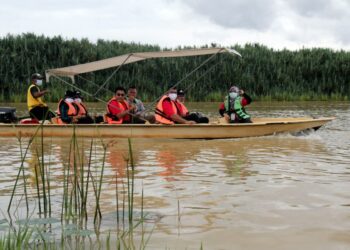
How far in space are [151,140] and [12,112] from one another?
3.44 meters

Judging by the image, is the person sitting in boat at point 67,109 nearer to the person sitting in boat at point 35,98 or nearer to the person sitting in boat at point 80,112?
the person sitting in boat at point 80,112

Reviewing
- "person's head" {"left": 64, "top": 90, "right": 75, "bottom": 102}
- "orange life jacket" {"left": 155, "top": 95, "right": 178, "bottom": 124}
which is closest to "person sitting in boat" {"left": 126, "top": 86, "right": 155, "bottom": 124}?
"orange life jacket" {"left": 155, "top": 95, "right": 178, "bottom": 124}

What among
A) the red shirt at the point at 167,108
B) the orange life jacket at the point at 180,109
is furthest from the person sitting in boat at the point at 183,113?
the red shirt at the point at 167,108

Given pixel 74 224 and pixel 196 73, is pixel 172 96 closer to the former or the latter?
pixel 74 224

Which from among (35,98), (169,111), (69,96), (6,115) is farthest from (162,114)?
(6,115)

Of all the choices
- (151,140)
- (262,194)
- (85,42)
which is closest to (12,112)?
(151,140)

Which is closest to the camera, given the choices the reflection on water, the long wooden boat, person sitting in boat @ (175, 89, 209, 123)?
the reflection on water

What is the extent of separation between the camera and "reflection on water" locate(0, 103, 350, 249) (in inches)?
181

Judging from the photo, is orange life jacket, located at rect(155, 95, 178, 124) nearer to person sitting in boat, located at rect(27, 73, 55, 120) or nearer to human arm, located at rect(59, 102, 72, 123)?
human arm, located at rect(59, 102, 72, 123)

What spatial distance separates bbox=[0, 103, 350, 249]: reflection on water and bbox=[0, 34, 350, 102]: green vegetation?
54.5 ft

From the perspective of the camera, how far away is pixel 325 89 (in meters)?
29.5

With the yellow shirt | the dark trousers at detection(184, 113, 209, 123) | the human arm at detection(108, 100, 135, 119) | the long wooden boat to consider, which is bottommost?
the long wooden boat

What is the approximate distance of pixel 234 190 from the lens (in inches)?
253

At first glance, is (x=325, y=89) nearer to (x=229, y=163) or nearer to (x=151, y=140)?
(x=151, y=140)
